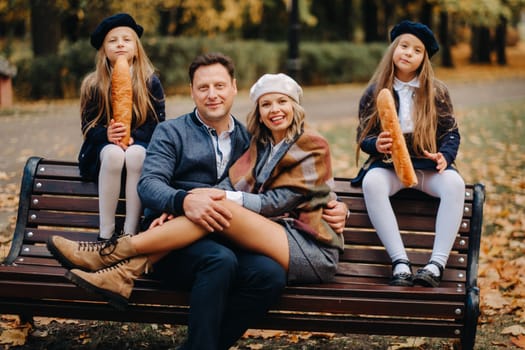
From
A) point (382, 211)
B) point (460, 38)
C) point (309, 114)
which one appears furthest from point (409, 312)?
point (460, 38)

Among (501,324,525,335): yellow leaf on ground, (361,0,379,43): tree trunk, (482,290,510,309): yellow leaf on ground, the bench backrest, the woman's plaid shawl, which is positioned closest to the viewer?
the woman's plaid shawl

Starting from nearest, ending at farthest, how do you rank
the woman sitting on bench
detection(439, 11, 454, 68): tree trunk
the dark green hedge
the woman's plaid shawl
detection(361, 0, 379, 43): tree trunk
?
the woman sitting on bench, the woman's plaid shawl, the dark green hedge, detection(361, 0, 379, 43): tree trunk, detection(439, 11, 454, 68): tree trunk

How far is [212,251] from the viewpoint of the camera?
364cm

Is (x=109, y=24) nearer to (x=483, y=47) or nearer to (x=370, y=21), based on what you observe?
(x=370, y=21)

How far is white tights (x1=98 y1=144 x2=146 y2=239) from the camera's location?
4.24 m

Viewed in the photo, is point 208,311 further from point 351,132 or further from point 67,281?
point 351,132

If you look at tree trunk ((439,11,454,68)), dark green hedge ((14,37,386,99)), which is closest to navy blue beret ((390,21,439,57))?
dark green hedge ((14,37,386,99))

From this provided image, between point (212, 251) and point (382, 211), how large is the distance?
1032 millimetres

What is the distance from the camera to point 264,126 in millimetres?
4098

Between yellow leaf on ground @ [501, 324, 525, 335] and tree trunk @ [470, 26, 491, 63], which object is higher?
tree trunk @ [470, 26, 491, 63]

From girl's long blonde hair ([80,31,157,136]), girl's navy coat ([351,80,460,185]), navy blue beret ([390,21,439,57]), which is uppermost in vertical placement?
navy blue beret ([390,21,439,57])

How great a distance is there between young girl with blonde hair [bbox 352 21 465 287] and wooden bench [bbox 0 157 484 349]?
0.12 meters

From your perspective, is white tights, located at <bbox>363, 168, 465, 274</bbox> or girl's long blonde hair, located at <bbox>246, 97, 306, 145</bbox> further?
white tights, located at <bbox>363, 168, 465, 274</bbox>

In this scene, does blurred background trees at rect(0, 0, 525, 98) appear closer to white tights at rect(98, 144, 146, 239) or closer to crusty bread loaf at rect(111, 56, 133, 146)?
crusty bread loaf at rect(111, 56, 133, 146)
